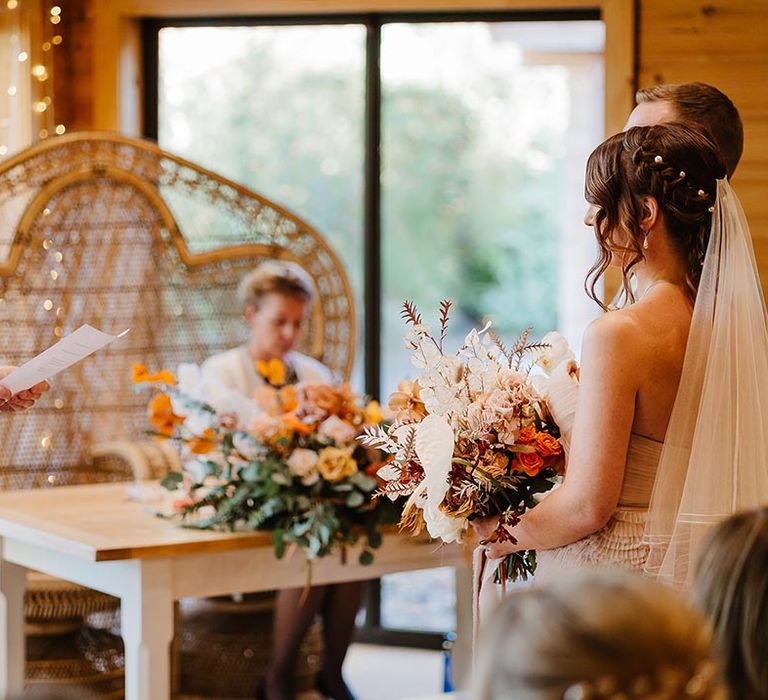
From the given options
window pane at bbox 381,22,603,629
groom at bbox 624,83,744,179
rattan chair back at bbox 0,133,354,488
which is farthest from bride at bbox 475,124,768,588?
window pane at bbox 381,22,603,629

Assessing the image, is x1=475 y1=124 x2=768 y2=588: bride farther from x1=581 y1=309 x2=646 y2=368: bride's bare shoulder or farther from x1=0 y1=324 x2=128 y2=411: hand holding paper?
x1=0 y1=324 x2=128 y2=411: hand holding paper

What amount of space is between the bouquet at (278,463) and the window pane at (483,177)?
175 cm

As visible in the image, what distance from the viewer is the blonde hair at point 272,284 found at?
165 inches

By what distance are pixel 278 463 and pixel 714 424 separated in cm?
126

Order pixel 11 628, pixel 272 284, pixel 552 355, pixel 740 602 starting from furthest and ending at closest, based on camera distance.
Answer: pixel 272 284 < pixel 11 628 < pixel 552 355 < pixel 740 602

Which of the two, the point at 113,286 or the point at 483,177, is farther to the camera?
the point at 483,177

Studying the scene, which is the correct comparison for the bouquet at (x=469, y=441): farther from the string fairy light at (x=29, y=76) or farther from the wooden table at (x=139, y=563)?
the string fairy light at (x=29, y=76)

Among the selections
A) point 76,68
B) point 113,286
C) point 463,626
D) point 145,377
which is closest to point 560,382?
point 145,377

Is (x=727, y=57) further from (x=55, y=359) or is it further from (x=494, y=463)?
(x=55, y=359)

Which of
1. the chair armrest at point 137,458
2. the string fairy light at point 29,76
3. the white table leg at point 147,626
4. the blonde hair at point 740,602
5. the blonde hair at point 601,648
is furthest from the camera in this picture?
the string fairy light at point 29,76

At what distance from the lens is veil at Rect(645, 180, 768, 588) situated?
2.08 m

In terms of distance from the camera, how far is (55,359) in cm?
246

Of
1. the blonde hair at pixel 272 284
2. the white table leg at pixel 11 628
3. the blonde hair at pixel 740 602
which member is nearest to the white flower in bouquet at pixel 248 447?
the white table leg at pixel 11 628

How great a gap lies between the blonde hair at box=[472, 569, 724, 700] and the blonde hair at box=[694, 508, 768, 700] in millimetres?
168
